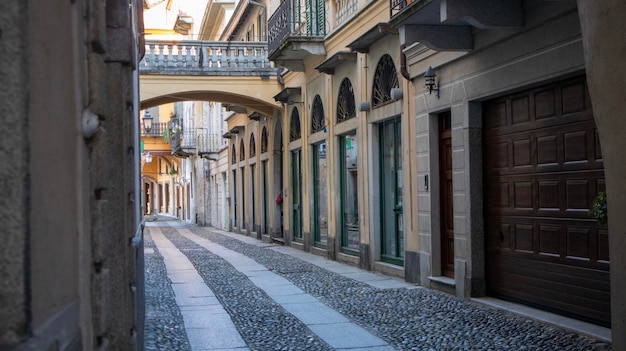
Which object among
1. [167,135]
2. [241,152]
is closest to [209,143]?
[241,152]

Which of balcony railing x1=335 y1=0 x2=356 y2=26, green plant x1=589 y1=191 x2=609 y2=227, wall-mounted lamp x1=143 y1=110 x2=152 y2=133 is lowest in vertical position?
green plant x1=589 y1=191 x2=609 y2=227

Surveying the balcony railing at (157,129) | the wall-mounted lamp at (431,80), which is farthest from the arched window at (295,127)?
the balcony railing at (157,129)

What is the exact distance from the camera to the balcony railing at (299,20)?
16.5m

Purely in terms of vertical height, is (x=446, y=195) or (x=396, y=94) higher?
(x=396, y=94)

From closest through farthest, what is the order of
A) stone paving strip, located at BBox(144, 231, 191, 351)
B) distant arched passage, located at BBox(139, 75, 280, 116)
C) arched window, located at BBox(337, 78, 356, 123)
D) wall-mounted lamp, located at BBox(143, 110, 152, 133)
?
stone paving strip, located at BBox(144, 231, 191, 351)
arched window, located at BBox(337, 78, 356, 123)
distant arched passage, located at BBox(139, 75, 280, 116)
wall-mounted lamp, located at BBox(143, 110, 152, 133)

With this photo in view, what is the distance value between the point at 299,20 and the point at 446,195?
25.9 ft

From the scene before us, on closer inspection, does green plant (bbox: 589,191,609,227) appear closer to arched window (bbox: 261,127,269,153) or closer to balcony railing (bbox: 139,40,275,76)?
balcony railing (bbox: 139,40,275,76)

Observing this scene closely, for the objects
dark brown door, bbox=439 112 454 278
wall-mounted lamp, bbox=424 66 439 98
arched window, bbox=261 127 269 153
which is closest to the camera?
wall-mounted lamp, bbox=424 66 439 98

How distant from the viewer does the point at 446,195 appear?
10625mm

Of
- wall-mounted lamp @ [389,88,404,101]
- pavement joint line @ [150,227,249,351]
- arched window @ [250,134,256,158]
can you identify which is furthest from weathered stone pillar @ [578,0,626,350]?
arched window @ [250,134,256,158]

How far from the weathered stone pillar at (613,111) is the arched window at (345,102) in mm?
9509

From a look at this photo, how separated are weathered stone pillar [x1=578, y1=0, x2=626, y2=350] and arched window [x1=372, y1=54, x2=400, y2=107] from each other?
23.6ft

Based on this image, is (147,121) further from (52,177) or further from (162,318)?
(52,177)

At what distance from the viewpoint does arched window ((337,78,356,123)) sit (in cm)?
1482
